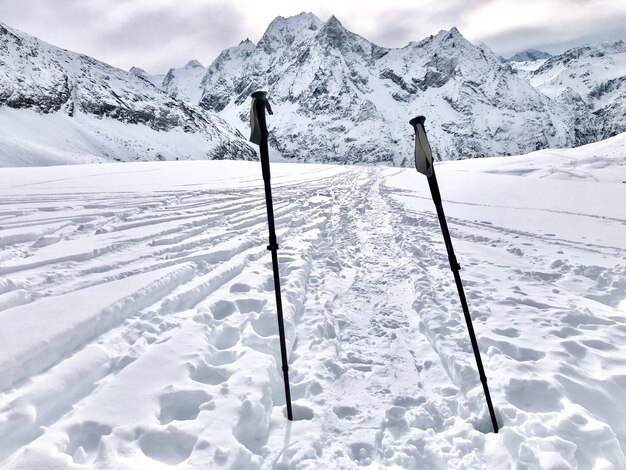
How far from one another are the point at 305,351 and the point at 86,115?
462ft

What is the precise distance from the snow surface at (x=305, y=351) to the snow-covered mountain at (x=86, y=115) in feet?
272

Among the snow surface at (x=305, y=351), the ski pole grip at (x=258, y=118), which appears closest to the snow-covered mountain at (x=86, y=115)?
the snow surface at (x=305, y=351)

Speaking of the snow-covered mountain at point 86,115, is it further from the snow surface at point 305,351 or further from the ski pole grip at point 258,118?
the ski pole grip at point 258,118

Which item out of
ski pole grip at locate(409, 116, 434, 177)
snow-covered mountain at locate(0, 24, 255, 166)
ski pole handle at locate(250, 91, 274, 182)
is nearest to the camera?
ski pole grip at locate(409, 116, 434, 177)

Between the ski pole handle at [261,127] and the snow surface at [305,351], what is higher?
the ski pole handle at [261,127]

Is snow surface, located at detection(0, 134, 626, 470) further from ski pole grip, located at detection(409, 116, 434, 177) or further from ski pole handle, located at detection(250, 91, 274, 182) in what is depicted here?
ski pole grip, located at detection(409, 116, 434, 177)

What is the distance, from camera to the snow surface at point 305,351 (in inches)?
123

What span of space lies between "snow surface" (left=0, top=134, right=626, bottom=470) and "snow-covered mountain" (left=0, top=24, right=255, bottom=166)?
83.0 m

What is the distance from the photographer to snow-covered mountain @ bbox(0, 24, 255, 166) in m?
95.7

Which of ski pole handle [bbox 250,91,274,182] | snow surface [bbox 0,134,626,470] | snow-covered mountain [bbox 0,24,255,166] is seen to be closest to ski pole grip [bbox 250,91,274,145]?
ski pole handle [bbox 250,91,274,182]

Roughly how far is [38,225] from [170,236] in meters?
3.14

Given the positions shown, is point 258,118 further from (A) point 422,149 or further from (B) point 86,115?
(B) point 86,115

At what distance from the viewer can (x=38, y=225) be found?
9227mm

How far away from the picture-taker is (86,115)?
12125 cm
